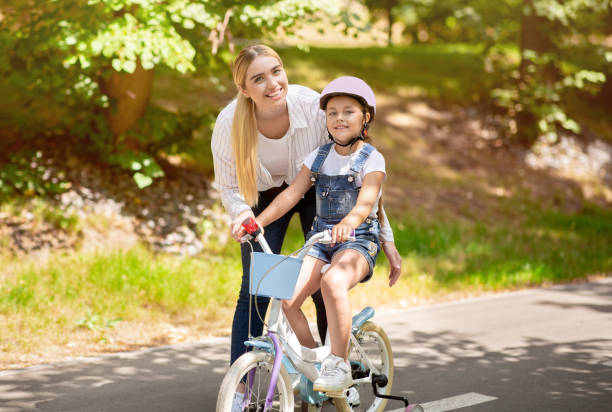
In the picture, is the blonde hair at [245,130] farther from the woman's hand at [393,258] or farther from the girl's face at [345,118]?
the woman's hand at [393,258]

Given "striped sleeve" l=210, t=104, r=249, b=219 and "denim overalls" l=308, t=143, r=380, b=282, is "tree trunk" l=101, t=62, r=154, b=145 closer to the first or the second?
"striped sleeve" l=210, t=104, r=249, b=219

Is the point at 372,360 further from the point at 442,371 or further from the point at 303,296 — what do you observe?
the point at 442,371

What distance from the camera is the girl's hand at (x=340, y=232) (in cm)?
363

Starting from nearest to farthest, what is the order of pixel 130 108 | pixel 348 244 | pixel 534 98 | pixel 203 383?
pixel 348 244 → pixel 203 383 → pixel 130 108 → pixel 534 98

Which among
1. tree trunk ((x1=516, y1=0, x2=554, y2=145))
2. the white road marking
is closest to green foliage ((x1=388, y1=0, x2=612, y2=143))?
tree trunk ((x1=516, y1=0, x2=554, y2=145))

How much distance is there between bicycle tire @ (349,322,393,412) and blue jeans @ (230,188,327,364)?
265 millimetres

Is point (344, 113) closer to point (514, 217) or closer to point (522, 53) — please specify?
point (514, 217)

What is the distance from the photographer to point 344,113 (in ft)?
13.0

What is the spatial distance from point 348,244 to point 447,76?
1503 cm

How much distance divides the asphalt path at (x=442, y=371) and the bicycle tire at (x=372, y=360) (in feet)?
0.67

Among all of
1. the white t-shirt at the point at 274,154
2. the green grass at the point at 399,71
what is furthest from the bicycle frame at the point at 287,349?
the green grass at the point at 399,71

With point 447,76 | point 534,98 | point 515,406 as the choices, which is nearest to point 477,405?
point 515,406

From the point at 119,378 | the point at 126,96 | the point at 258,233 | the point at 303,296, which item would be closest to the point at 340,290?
the point at 303,296

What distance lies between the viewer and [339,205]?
3973 mm
